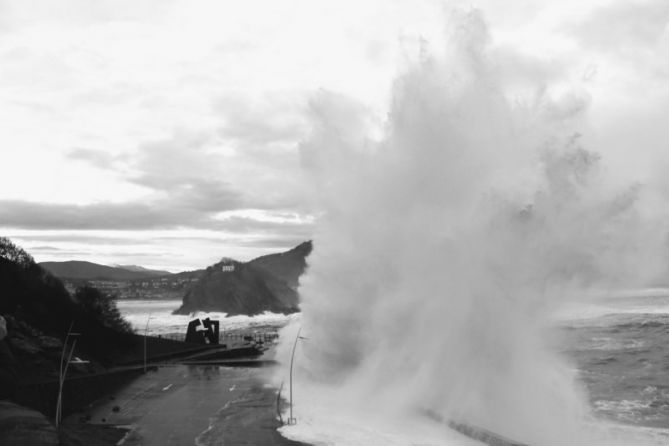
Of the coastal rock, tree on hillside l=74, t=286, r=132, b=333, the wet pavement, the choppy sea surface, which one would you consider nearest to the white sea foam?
tree on hillside l=74, t=286, r=132, b=333

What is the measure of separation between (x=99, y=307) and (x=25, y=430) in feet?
103

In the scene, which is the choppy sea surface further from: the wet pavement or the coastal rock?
the coastal rock

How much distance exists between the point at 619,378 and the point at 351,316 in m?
13.0

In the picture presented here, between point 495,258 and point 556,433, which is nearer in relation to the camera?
point 556,433

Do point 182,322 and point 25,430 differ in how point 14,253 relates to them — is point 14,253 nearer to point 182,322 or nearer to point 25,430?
point 25,430

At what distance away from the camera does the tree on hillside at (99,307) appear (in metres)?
41.2

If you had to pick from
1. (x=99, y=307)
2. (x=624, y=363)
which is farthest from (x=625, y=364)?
(x=99, y=307)

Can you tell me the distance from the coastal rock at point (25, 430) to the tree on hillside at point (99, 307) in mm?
26400

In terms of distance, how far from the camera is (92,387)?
23938 millimetres

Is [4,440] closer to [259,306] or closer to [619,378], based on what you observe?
[619,378]

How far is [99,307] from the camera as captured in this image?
43031mm

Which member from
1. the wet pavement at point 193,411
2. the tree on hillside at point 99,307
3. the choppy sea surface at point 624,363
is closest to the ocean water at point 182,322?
the tree on hillside at point 99,307

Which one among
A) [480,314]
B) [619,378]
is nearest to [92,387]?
[480,314]

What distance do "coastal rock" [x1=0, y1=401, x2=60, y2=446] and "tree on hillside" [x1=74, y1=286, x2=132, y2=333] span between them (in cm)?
2640
